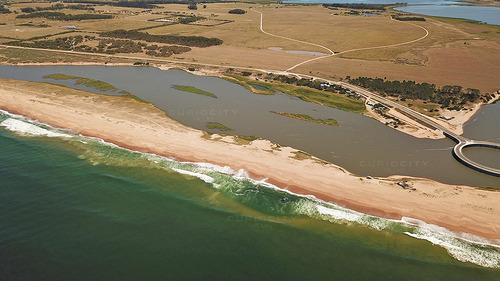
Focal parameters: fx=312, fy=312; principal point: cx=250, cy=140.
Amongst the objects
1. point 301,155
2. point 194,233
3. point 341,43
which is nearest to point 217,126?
point 301,155

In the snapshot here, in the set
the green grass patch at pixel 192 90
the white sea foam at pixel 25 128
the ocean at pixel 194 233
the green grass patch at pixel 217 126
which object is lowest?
the ocean at pixel 194 233

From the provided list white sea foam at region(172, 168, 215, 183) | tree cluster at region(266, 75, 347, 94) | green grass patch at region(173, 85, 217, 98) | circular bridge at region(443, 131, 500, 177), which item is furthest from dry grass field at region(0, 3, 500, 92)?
white sea foam at region(172, 168, 215, 183)

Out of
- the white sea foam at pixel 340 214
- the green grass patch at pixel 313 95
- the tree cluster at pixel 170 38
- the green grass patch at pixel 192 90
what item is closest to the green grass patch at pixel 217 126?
the green grass patch at pixel 192 90

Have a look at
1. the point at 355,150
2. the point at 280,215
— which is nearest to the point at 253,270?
the point at 280,215

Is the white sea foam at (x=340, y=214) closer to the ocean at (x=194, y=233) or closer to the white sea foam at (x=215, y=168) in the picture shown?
the ocean at (x=194, y=233)

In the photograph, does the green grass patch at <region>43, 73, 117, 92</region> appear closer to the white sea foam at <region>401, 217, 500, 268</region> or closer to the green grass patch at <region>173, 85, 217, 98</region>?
the green grass patch at <region>173, 85, 217, 98</region>

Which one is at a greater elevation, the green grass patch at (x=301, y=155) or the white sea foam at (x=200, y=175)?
the green grass patch at (x=301, y=155)

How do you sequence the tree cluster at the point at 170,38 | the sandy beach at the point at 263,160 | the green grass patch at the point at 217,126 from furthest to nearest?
the tree cluster at the point at 170,38
the green grass patch at the point at 217,126
the sandy beach at the point at 263,160

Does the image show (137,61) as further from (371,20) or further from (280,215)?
(371,20)
